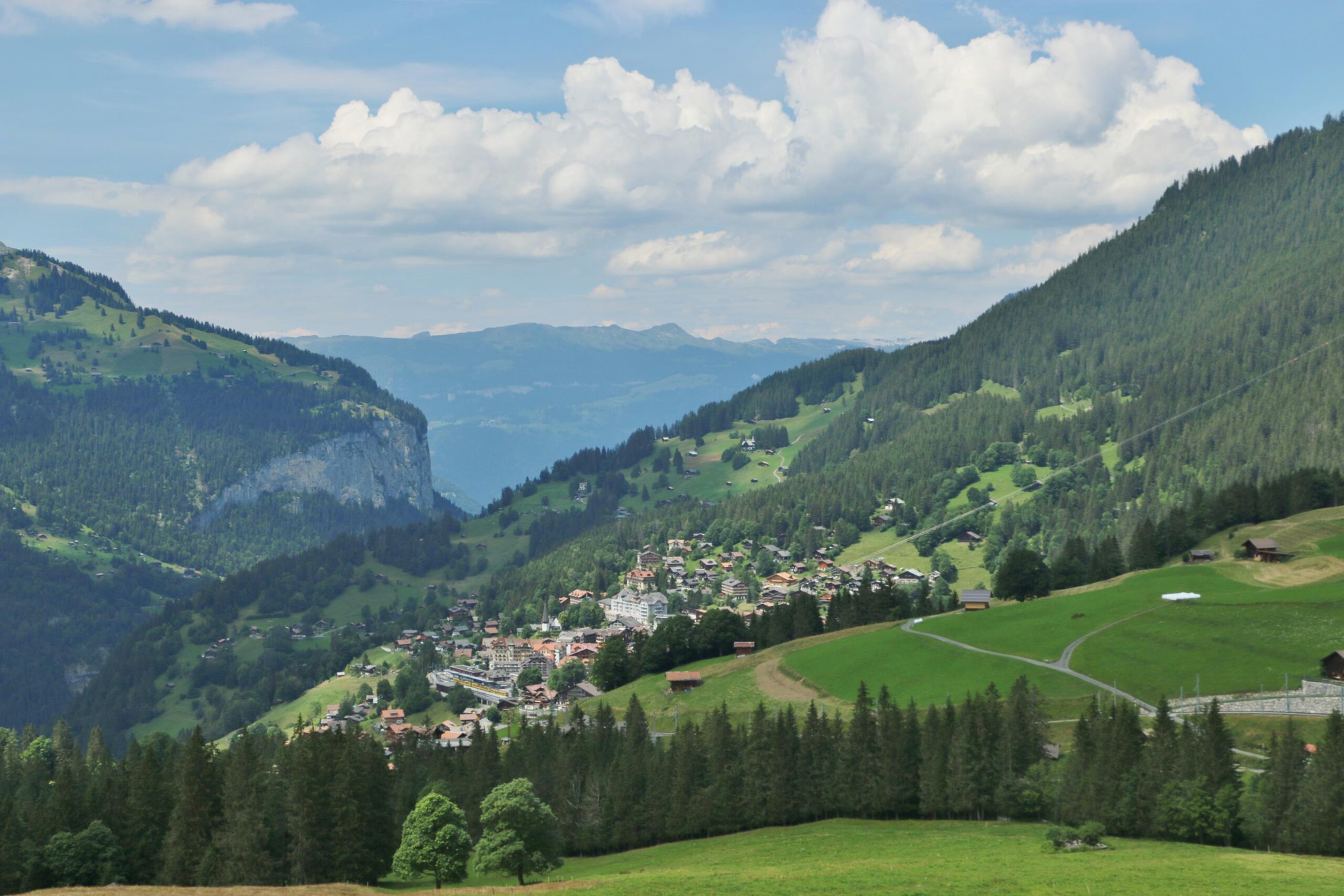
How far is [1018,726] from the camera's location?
83.1 metres

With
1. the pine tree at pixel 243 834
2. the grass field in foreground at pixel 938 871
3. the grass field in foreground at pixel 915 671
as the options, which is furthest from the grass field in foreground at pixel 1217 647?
the pine tree at pixel 243 834

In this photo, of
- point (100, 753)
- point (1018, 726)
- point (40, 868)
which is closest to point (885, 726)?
point (1018, 726)

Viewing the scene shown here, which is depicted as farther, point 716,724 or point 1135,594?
point 1135,594

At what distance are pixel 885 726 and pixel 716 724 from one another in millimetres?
14368

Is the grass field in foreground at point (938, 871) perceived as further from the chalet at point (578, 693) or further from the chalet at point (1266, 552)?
the chalet at point (578, 693)

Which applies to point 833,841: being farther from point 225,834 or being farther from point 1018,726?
point 225,834

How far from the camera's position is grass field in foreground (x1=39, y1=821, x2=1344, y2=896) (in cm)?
4759

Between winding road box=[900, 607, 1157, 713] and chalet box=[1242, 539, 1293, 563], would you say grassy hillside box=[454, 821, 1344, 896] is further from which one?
chalet box=[1242, 539, 1293, 563]

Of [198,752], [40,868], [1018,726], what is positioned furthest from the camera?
[1018,726]

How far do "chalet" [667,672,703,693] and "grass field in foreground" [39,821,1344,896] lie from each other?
63947 millimetres

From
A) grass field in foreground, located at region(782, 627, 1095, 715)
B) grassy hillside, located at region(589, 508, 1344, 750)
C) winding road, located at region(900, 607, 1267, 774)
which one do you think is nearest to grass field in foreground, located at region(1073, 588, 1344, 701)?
grassy hillside, located at region(589, 508, 1344, 750)

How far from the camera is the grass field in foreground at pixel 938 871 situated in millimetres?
47594

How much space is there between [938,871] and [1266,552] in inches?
4086

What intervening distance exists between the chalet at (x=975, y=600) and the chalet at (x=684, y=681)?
35622 millimetres
